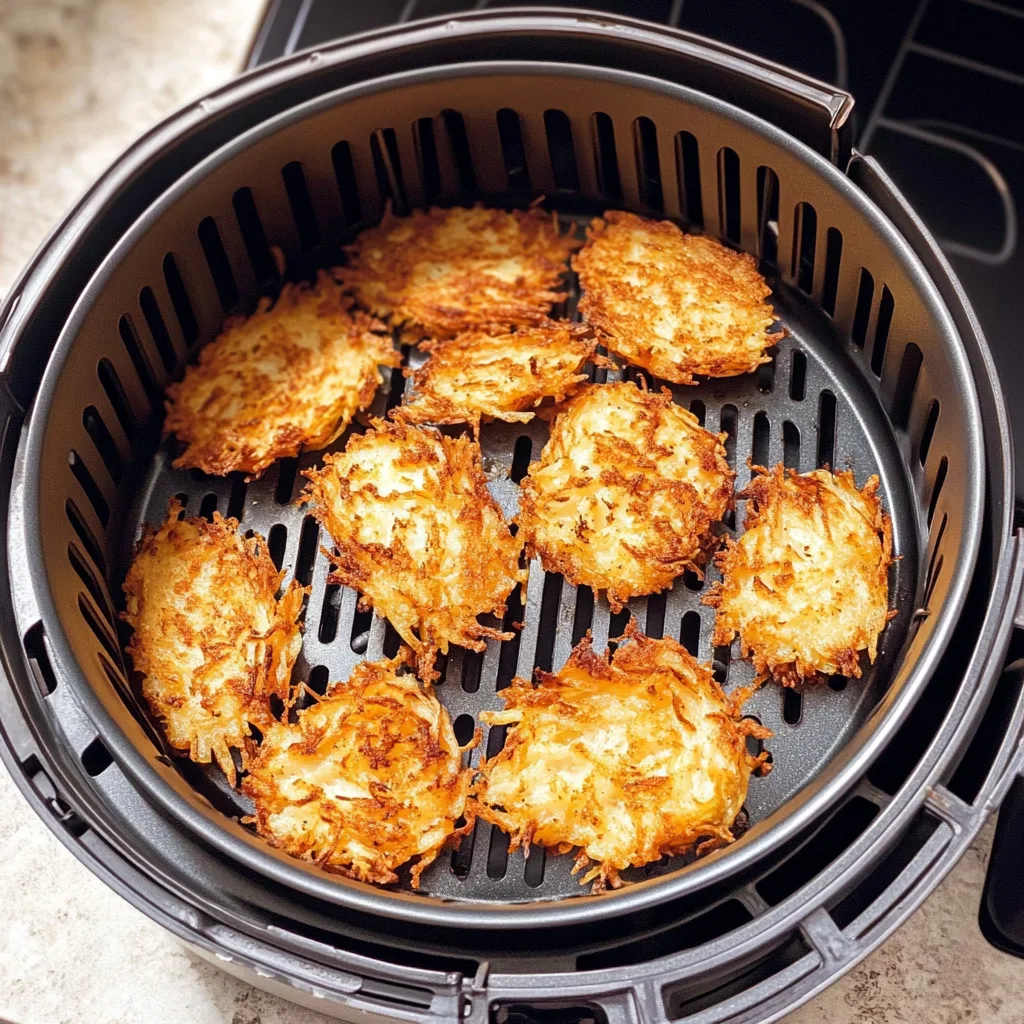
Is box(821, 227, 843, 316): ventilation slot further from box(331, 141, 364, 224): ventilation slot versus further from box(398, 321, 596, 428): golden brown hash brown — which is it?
box(331, 141, 364, 224): ventilation slot

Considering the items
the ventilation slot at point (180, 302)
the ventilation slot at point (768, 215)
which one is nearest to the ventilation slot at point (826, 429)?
the ventilation slot at point (768, 215)

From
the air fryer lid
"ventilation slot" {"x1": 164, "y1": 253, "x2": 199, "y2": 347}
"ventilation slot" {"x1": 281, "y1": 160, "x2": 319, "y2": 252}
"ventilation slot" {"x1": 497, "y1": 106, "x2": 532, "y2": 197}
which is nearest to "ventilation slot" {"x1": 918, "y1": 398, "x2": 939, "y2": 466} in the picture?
the air fryer lid

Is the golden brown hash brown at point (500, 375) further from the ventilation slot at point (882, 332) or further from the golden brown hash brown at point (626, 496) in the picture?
the ventilation slot at point (882, 332)

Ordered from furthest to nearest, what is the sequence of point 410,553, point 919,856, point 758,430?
point 758,430, point 410,553, point 919,856

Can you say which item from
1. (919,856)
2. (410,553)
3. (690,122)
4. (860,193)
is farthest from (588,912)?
(690,122)

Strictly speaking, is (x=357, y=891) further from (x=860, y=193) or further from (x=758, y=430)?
(x=860, y=193)

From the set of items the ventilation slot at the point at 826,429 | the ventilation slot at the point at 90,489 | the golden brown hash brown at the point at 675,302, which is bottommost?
the ventilation slot at the point at 90,489
